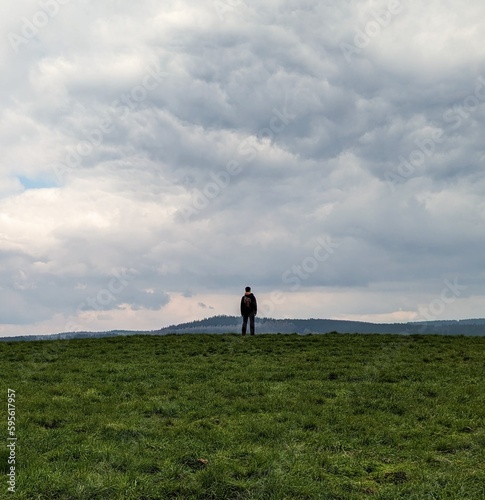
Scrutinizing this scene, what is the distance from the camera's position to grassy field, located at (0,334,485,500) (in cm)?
1082

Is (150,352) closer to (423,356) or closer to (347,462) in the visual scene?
(423,356)

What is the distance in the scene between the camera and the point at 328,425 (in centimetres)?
1508

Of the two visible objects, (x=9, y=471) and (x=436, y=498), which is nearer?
(x=436, y=498)

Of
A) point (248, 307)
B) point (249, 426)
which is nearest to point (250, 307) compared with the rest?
point (248, 307)

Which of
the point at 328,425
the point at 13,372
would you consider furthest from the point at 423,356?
the point at 13,372

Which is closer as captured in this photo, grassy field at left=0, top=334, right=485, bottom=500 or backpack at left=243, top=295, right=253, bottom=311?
grassy field at left=0, top=334, right=485, bottom=500

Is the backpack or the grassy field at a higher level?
the backpack

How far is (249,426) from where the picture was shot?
14773 mm

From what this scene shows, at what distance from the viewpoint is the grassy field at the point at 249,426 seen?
10820 mm

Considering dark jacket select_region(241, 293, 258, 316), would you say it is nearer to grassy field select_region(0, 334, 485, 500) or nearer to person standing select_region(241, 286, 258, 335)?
person standing select_region(241, 286, 258, 335)

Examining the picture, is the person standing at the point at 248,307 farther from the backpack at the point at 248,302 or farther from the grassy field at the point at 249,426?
the grassy field at the point at 249,426

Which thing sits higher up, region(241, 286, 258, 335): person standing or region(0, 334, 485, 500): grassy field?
region(241, 286, 258, 335): person standing

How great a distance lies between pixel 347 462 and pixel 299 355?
16.0 meters

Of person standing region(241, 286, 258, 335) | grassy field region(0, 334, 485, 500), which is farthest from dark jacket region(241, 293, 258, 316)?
grassy field region(0, 334, 485, 500)
